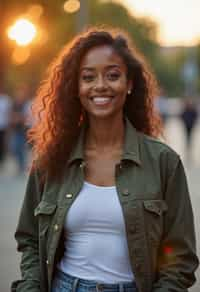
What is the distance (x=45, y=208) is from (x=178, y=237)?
50 cm

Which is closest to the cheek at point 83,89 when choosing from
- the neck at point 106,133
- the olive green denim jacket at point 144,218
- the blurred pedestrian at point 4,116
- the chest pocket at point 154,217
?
the neck at point 106,133

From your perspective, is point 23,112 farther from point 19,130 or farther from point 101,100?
point 101,100

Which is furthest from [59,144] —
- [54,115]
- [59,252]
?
[59,252]

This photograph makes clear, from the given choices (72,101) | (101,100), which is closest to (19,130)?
(72,101)

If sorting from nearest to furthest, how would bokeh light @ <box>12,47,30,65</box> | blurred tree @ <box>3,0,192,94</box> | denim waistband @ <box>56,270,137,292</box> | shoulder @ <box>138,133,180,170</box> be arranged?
denim waistband @ <box>56,270,137,292</box>, shoulder @ <box>138,133,180,170</box>, blurred tree @ <box>3,0,192,94</box>, bokeh light @ <box>12,47,30,65</box>

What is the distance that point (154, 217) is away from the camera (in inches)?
108

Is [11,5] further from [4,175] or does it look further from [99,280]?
[99,280]

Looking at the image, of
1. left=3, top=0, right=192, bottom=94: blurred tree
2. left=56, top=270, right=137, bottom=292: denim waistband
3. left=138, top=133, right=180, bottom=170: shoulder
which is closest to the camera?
left=56, top=270, right=137, bottom=292: denim waistband

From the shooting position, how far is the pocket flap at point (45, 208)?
9.21ft

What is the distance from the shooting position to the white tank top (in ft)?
8.91

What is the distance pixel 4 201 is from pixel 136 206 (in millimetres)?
9049

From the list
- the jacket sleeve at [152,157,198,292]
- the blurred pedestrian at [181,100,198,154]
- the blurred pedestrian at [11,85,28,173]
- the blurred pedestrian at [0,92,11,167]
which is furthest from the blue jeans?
the blurred pedestrian at [181,100,198,154]

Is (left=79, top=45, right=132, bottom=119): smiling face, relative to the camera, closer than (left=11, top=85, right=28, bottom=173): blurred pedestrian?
Yes

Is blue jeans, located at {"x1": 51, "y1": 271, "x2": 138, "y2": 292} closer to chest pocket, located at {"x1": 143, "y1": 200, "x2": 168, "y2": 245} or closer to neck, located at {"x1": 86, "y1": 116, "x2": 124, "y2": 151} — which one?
chest pocket, located at {"x1": 143, "y1": 200, "x2": 168, "y2": 245}
